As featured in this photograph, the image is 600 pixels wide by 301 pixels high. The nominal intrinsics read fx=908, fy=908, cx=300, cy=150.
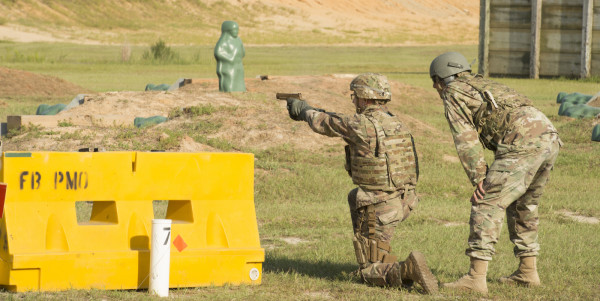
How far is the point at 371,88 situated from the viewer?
6840 millimetres

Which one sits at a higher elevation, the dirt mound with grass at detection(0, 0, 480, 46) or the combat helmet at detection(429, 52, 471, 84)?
the dirt mound with grass at detection(0, 0, 480, 46)

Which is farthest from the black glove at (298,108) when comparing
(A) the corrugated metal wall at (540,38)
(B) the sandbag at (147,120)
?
(A) the corrugated metal wall at (540,38)

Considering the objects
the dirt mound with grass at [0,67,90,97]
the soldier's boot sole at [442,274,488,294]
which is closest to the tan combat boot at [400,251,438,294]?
the soldier's boot sole at [442,274,488,294]

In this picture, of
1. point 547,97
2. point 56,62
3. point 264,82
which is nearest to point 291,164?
point 264,82

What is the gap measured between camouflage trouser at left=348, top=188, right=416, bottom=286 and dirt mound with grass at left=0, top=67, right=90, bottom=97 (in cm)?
1951

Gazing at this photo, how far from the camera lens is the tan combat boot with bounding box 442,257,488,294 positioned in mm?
6570

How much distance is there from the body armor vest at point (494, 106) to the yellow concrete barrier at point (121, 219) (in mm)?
1811

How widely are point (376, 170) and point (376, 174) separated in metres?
0.03

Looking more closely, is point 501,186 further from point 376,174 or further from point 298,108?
point 298,108

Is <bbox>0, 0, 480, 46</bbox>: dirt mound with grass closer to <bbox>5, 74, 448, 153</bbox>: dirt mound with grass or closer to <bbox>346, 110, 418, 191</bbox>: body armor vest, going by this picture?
<bbox>5, 74, 448, 153</bbox>: dirt mound with grass

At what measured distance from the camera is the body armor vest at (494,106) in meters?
6.52

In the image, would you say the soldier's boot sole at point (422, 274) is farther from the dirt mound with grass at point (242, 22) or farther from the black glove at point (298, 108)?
the dirt mound with grass at point (242, 22)

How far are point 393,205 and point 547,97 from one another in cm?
1904

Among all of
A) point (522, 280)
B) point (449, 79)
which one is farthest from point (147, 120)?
point (522, 280)
